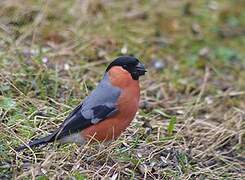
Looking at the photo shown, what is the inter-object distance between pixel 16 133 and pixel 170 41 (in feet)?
9.85

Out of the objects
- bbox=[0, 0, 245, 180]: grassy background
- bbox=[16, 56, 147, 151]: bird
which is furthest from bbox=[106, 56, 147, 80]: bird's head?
bbox=[0, 0, 245, 180]: grassy background

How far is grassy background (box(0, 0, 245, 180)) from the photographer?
4.46m

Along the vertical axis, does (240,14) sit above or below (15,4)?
below

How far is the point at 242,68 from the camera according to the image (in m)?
6.98

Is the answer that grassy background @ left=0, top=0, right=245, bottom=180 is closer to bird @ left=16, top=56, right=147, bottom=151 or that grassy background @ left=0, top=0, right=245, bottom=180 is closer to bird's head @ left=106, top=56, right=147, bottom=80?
bird @ left=16, top=56, right=147, bottom=151

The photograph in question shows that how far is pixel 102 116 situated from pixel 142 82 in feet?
6.24

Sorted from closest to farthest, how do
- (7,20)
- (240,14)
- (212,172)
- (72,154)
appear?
(72,154) → (212,172) → (7,20) → (240,14)

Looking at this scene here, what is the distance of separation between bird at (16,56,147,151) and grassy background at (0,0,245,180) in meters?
0.09

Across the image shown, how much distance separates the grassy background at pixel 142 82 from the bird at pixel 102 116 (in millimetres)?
88

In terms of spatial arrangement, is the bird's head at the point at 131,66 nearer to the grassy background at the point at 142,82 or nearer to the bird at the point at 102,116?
the bird at the point at 102,116

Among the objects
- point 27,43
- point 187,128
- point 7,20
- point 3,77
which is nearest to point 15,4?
point 7,20

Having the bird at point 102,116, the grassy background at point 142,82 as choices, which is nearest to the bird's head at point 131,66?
the bird at point 102,116

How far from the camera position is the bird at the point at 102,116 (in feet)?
14.3

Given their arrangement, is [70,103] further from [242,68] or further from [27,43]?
[242,68]
